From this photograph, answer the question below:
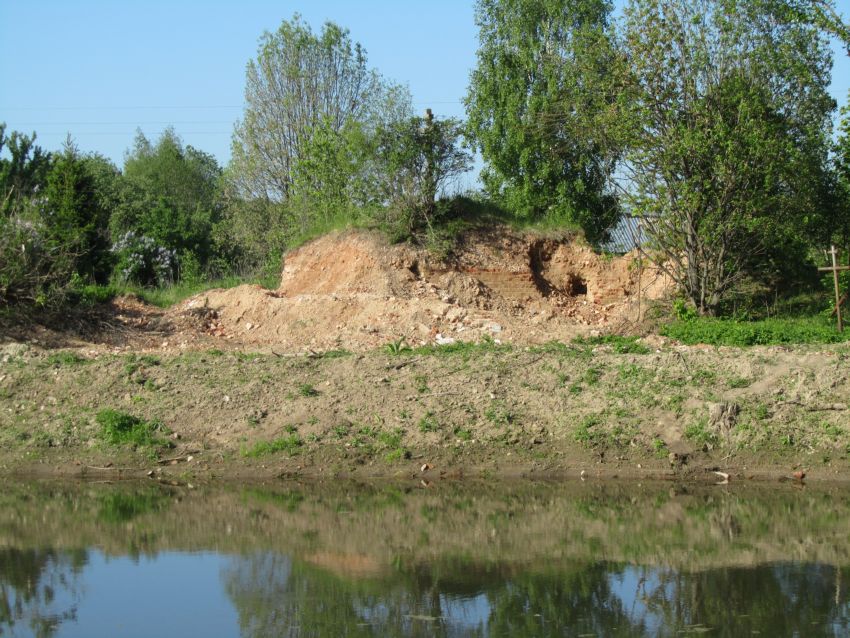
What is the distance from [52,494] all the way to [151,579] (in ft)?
12.9

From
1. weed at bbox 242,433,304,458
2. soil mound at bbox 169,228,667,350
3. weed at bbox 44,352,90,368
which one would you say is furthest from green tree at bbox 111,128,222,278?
weed at bbox 242,433,304,458

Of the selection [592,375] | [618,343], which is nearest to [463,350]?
[592,375]

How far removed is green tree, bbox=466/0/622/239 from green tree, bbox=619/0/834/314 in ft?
10.9

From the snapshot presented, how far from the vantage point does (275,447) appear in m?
12.6

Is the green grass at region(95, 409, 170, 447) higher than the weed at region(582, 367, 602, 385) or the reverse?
the reverse

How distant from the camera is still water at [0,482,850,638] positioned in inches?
277

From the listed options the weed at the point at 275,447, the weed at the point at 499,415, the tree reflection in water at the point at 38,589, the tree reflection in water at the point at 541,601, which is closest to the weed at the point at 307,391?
the weed at the point at 275,447

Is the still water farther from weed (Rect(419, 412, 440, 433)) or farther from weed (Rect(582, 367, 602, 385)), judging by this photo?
weed (Rect(582, 367, 602, 385))

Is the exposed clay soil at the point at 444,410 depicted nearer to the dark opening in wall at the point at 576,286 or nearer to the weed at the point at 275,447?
the weed at the point at 275,447

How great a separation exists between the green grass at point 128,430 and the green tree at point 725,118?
11342 millimetres

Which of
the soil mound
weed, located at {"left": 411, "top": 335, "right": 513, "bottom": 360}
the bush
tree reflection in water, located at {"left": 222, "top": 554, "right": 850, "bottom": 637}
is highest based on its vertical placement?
the bush

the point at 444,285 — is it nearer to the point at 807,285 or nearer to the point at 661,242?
the point at 661,242

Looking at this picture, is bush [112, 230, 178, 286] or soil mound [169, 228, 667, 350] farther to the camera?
bush [112, 230, 178, 286]

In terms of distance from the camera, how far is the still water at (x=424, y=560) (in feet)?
23.1
